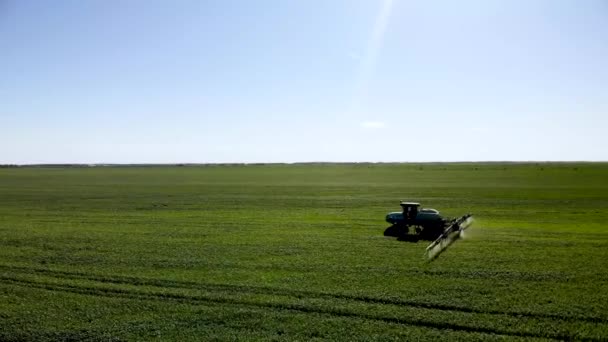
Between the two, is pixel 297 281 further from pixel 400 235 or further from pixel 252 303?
pixel 400 235

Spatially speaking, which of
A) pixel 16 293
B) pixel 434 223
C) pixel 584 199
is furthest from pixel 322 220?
pixel 584 199

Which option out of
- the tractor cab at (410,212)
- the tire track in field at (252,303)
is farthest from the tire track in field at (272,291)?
Result: the tractor cab at (410,212)

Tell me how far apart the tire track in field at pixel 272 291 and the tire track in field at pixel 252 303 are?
0.93m

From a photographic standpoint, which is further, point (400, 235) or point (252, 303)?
point (400, 235)

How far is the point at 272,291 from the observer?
1727cm

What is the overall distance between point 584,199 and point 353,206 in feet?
85.0

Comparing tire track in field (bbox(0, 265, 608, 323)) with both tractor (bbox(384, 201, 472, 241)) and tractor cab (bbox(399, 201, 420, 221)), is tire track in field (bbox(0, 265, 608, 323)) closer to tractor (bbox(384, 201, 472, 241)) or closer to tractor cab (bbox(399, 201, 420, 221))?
tractor (bbox(384, 201, 472, 241))

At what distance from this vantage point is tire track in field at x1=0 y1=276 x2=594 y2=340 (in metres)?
13.5

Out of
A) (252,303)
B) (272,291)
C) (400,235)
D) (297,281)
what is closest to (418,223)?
(400,235)

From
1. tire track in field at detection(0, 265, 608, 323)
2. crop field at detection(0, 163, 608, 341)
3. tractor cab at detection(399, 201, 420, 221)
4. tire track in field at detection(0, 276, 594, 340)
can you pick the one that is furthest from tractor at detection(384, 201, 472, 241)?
tire track in field at detection(0, 276, 594, 340)

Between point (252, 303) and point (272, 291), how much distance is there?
1410 mm

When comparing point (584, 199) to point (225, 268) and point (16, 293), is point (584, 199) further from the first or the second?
point (16, 293)

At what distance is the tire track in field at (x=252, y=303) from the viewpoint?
13.5 meters

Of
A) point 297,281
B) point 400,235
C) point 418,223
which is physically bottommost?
point 297,281
